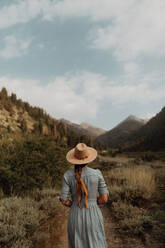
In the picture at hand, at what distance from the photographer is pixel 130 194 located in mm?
6492

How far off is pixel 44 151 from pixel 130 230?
5886mm

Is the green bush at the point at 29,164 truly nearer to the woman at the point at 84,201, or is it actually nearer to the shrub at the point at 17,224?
the shrub at the point at 17,224

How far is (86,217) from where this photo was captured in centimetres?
243

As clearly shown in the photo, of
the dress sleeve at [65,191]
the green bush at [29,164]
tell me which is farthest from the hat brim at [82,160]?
the green bush at [29,164]

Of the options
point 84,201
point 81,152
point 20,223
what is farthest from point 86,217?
point 20,223

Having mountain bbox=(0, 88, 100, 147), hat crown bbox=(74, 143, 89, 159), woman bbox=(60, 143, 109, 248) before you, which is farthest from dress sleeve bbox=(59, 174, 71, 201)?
mountain bbox=(0, 88, 100, 147)

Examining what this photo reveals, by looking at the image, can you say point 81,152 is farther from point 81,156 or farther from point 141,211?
point 141,211

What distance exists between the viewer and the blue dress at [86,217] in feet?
7.88

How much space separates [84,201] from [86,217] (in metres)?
0.23

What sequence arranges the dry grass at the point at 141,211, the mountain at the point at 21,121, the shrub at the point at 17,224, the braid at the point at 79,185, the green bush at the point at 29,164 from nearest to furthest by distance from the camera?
the braid at the point at 79,185
the shrub at the point at 17,224
the dry grass at the point at 141,211
the green bush at the point at 29,164
the mountain at the point at 21,121

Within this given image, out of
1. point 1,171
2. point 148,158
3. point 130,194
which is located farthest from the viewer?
point 148,158

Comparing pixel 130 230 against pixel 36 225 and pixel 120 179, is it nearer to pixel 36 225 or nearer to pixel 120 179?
pixel 36 225

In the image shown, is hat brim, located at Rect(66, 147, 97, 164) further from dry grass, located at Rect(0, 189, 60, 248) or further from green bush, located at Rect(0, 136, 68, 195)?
green bush, located at Rect(0, 136, 68, 195)

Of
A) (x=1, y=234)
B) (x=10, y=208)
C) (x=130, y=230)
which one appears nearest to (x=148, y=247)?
(x=130, y=230)
